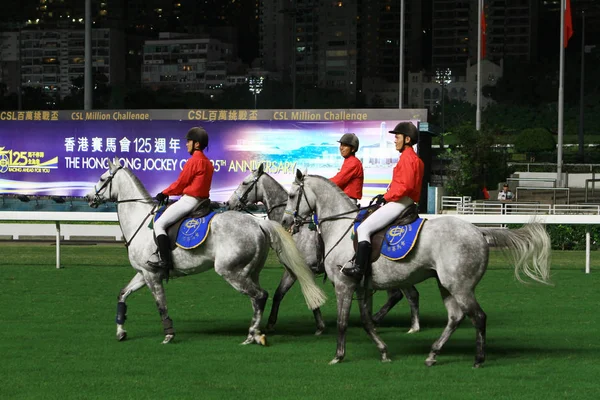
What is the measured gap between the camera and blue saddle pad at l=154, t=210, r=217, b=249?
35.6 ft

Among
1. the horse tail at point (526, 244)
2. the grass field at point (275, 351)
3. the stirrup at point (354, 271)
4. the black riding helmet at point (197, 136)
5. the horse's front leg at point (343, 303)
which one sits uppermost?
the black riding helmet at point (197, 136)

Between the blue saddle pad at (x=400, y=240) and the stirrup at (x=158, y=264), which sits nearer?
the blue saddle pad at (x=400, y=240)

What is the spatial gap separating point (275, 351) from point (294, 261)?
100cm

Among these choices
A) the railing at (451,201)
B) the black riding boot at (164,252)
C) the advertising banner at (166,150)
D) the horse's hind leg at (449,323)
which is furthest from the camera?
the railing at (451,201)

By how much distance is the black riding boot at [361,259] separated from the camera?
9.66 meters

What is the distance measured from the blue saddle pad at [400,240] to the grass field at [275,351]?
1058 mm

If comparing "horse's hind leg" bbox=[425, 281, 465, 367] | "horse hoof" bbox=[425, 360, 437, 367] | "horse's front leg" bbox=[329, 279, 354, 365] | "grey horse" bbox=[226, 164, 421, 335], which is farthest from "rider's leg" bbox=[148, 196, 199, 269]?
"horse hoof" bbox=[425, 360, 437, 367]

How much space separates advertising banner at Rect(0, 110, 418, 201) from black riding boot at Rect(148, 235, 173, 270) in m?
19.8

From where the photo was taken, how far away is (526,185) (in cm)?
4494

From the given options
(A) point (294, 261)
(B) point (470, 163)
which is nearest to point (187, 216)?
(A) point (294, 261)

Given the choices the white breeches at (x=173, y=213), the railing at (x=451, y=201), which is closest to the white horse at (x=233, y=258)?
the white breeches at (x=173, y=213)

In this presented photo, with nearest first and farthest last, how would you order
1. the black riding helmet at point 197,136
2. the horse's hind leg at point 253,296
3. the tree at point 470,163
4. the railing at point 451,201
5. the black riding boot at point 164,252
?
the horse's hind leg at point 253,296
the black riding boot at point 164,252
the black riding helmet at point 197,136
the railing at point 451,201
the tree at point 470,163

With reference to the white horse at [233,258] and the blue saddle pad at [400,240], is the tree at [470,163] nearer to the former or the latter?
the white horse at [233,258]

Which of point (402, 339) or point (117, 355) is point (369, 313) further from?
point (117, 355)
